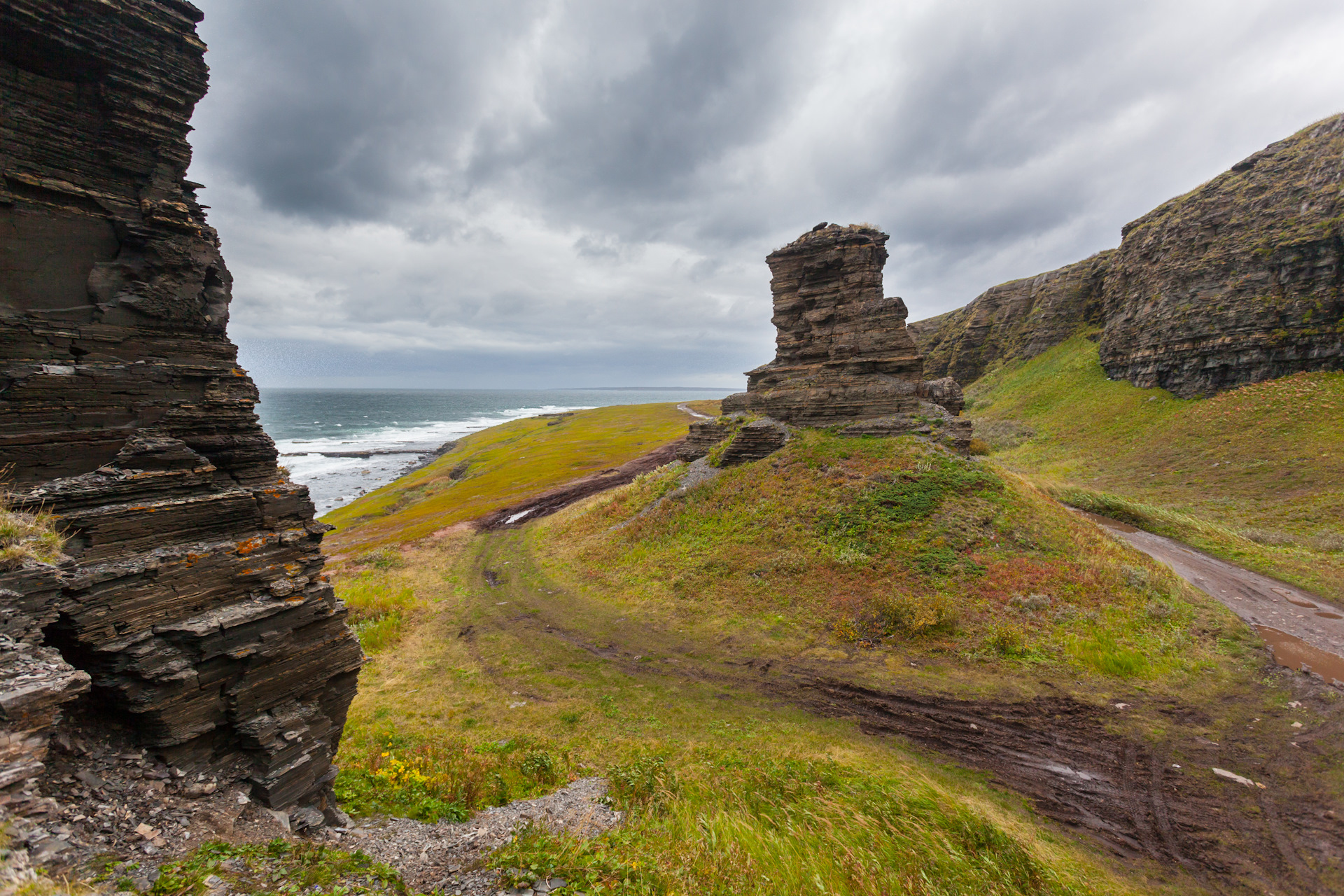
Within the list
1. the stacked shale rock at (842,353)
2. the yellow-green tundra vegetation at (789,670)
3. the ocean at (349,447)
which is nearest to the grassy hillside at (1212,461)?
the yellow-green tundra vegetation at (789,670)

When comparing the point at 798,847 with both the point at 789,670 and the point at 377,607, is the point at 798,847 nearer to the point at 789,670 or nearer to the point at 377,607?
the point at 789,670

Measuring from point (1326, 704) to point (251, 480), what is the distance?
2995 cm

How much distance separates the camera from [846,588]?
22938mm

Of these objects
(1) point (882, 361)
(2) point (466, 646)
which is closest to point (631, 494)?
(2) point (466, 646)

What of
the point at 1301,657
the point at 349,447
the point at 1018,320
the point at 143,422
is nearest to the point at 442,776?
the point at 143,422

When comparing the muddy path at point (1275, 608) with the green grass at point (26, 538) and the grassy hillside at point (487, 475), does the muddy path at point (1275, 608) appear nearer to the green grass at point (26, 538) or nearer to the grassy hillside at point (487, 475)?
the green grass at point (26, 538)

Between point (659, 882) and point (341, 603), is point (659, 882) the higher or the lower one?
the lower one

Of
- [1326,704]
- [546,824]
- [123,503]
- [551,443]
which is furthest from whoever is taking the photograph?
[551,443]

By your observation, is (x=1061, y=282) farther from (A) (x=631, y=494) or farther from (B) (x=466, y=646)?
(B) (x=466, y=646)

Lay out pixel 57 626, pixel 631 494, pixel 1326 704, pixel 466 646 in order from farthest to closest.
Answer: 1. pixel 631 494
2. pixel 466 646
3. pixel 1326 704
4. pixel 57 626

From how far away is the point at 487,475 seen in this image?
2672 inches

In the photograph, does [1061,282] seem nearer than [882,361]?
No

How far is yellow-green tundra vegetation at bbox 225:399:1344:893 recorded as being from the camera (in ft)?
32.7

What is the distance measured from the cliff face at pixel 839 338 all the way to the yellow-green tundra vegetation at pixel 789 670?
3.20m
